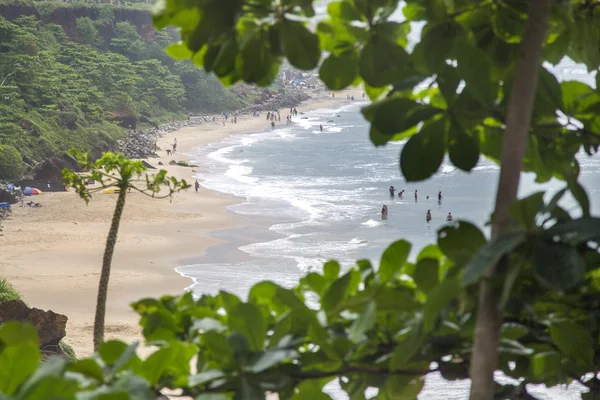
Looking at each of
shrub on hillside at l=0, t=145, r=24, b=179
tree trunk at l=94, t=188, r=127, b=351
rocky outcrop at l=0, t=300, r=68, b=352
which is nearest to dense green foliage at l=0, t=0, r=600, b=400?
tree trunk at l=94, t=188, r=127, b=351

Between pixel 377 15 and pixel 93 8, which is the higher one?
pixel 93 8

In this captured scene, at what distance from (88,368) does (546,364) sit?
0.69 m

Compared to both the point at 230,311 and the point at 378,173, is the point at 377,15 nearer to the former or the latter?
the point at 230,311

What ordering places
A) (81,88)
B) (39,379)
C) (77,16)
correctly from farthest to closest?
(77,16) < (81,88) < (39,379)

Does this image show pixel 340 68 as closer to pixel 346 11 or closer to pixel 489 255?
pixel 346 11

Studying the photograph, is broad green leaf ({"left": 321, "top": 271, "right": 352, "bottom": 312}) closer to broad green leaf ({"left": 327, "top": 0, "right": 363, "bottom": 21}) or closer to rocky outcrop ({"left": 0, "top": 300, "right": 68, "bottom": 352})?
broad green leaf ({"left": 327, "top": 0, "right": 363, "bottom": 21})

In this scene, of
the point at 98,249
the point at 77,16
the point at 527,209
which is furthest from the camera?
the point at 77,16

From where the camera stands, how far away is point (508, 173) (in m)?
0.91

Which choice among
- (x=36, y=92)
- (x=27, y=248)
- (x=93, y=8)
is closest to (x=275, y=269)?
(x=27, y=248)

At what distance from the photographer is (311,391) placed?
1.13m

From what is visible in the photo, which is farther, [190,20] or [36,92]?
[36,92]

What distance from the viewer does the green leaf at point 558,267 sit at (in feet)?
2.56

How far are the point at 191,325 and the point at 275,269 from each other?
58.8 feet

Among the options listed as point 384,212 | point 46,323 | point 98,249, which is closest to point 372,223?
point 384,212
